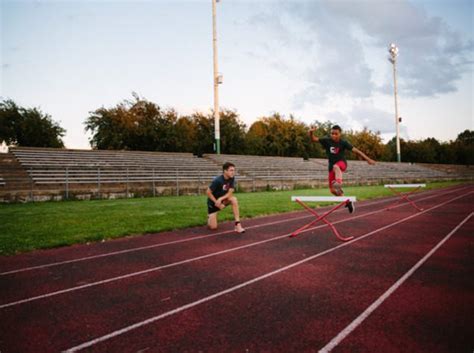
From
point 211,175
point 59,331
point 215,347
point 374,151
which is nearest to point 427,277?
point 215,347

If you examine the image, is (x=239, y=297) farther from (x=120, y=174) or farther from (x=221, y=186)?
(x=120, y=174)

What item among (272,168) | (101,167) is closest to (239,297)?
(101,167)

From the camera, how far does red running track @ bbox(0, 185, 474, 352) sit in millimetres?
2414

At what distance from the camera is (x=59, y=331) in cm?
261

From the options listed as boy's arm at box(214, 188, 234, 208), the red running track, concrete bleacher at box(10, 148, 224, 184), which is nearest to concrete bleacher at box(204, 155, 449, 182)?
concrete bleacher at box(10, 148, 224, 184)

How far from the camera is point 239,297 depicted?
10.7 ft

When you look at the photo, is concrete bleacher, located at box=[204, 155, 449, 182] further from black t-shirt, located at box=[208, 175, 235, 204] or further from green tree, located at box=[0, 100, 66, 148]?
green tree, located at box=[0, 100, 66, 148]

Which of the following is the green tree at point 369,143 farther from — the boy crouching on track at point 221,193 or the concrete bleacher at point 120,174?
the boy crouching on track at point 221,193

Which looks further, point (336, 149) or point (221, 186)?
point (336, 149)

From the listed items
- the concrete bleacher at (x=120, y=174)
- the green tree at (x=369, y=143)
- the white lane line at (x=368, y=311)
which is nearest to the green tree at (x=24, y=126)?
the concrete bleacher at (x=120, y=174)

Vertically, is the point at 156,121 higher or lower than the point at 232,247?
higher

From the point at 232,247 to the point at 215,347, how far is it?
3.17 m

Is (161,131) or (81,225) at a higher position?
(161,131)

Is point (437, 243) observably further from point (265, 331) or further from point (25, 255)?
point (25, 255)
